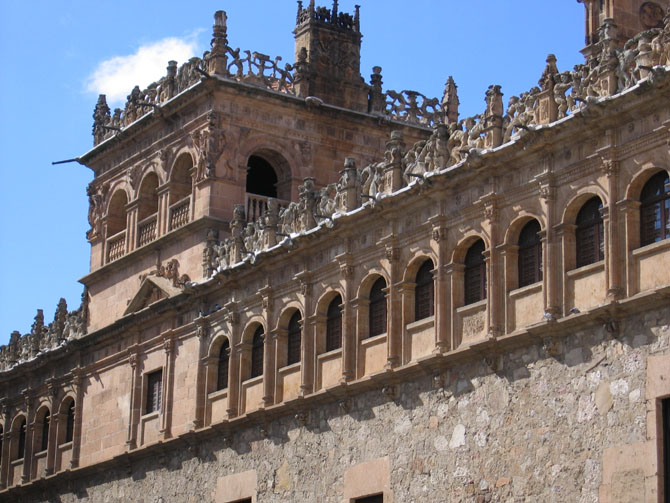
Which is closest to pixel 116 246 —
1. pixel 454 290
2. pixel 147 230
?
pixel 147 230

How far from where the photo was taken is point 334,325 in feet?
111

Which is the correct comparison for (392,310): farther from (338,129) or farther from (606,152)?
(338,129)

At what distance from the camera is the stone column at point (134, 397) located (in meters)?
39.7

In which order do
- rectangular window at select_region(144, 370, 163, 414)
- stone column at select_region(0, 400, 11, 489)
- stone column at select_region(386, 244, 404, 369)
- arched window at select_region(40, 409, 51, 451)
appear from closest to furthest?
stone column at select_region(386, 244, 404, 369), rectangular window at select_region(144, 370, 163, 414), arched window at select_region(40, 409, 51, 451), stone column at select_region(0, 400, 11, 489)

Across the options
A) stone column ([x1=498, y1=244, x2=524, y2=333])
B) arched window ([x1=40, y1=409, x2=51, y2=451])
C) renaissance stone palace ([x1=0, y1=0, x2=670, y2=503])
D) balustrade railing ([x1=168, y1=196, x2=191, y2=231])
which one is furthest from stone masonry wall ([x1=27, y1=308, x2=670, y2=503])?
arched window ([x1=40, y1=409, x2=51, y2=451])

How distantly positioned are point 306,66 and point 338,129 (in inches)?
68.5

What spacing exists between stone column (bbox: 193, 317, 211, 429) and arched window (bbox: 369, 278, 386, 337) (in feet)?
19.6

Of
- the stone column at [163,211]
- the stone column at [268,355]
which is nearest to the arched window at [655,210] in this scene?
the stone column at [268,355]

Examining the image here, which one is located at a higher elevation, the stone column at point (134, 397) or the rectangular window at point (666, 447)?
the stone column at point (134, 397)

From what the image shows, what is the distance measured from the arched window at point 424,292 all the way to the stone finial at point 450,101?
38.9ft

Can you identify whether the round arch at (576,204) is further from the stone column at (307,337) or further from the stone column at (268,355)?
the stone column at (268,355)

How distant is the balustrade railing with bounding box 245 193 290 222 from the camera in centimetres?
3947

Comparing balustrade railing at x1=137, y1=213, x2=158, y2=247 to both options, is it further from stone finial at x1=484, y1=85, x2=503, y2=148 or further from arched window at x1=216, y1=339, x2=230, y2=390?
stone finial at x1=484, y1=85, x2=503, y2=148

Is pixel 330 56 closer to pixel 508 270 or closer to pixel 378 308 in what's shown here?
pixel 378 308
